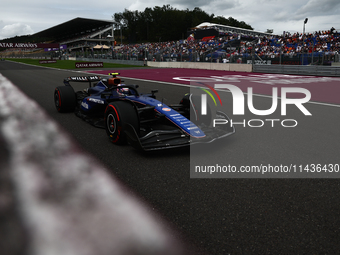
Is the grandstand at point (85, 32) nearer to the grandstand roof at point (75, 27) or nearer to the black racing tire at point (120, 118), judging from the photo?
the grandstand roof at point (75, 27)

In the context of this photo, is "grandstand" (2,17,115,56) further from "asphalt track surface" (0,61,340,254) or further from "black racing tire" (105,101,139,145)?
"asphalt track surface" (0,61,340,254)

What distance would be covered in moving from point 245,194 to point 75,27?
96.3 meters

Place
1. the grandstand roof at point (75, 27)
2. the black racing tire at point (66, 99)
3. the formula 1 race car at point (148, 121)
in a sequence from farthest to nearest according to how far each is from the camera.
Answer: the grandstand roof at point (75, 27) → the black racing tire at point (66, 99) → the formula 1 race car at point (148, 121)

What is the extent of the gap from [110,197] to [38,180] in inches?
33.7

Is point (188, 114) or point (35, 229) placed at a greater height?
point (188, 114)

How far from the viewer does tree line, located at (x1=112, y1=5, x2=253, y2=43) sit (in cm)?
10206

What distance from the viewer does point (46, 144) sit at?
4227 mm

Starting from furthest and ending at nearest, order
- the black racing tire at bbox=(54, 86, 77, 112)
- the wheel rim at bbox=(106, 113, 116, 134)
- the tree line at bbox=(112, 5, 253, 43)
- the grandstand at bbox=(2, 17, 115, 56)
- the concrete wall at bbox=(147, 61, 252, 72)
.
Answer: the tree line at bbox=(112, 5, 253, 43)
the grandstand at bbox=(2, 17, 115, 56)
the concrete wall at bbox=(147, 61, 252, 72)
the black racing tire at bbox=(54, 86, 77, 112)
the wheel rim at bbox=(106, 113, 116, 134)

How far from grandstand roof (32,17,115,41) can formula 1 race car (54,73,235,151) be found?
261 ft

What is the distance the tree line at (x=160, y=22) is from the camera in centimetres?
10206

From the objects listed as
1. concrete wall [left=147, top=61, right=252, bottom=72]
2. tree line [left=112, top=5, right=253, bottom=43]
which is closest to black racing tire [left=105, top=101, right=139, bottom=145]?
concrete wall [left=147, top=61, right=252, bottom=72]

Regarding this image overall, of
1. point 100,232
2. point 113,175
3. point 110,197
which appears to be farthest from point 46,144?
point 100,232

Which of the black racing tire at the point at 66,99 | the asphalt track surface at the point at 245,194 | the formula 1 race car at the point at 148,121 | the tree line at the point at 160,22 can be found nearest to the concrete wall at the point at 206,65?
the black racing tire at the point at 66,99

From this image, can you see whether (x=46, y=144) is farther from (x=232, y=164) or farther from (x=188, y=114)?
(x=232, y=164)
